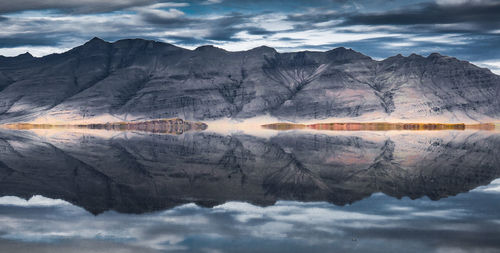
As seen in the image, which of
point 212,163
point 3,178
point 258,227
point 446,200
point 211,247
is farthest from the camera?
point 212,163

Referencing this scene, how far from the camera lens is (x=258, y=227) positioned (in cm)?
1934

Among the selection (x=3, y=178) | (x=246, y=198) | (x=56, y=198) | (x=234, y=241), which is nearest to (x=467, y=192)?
(x=246, y=198)

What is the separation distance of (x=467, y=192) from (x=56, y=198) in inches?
826

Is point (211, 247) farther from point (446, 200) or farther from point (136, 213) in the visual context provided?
point (446, 200)

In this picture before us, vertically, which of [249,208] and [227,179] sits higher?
[249,208]

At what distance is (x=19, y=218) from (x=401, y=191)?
18561 mm

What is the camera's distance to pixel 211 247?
1652 cm

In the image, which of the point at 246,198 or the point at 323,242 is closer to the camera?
the point at 323,242

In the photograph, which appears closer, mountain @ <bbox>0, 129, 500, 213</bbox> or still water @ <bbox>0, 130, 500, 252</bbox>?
still water @ <bbox>0, 130, 500, 252</bbox>

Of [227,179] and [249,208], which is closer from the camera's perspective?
[249,208]

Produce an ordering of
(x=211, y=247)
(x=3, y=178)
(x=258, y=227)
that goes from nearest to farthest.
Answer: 1. (x=211, y=247)
2. (x=258, y=227)
3. (x=3, y=178)

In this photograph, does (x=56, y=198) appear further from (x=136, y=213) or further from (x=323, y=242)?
(x=323, y=242)

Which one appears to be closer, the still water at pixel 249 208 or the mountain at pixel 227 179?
the still water at pixel 249 208

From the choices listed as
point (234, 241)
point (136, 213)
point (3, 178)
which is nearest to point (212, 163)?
point (3, 178)
